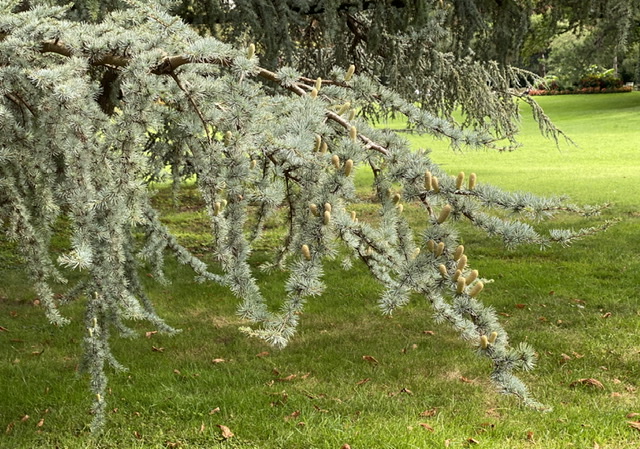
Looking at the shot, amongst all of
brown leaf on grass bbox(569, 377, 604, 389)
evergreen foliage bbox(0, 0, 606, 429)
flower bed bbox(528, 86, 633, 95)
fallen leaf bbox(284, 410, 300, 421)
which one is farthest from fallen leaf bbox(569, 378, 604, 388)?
flower bed bbox(528, 86, 633, 95)

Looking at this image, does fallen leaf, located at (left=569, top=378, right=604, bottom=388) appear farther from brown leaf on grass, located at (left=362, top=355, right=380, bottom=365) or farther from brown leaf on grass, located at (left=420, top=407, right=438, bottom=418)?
brown leaf on grass, located at (left=362, top=355, right=380, bottom=365)

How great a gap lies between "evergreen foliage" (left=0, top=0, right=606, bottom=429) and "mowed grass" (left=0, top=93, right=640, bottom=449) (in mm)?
1480

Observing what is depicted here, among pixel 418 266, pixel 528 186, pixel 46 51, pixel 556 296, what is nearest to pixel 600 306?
pixel 556 296

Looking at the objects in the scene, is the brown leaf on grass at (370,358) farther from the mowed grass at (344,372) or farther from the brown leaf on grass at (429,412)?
the brown leaf on grass at (429,412)

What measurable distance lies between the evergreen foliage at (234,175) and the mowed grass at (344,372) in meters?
1.48

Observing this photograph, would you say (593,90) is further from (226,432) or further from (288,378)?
(226,432)

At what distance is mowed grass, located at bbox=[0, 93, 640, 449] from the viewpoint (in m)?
4.13

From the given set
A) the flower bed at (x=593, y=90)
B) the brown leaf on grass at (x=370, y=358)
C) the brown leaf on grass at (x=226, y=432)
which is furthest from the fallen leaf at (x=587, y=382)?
the flower bed at (x=593, y=90)

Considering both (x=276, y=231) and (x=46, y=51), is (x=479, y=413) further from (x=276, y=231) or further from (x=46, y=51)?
(x=276, y=231)

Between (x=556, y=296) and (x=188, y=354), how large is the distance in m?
3.88

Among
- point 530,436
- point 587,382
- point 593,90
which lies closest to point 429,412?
point 530,436

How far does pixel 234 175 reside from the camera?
2.53 metres

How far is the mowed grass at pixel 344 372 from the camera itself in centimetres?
413

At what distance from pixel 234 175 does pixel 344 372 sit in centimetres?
294
